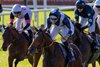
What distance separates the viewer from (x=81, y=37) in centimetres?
1073

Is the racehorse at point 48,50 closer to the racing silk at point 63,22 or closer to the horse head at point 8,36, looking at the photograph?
the racing silk at point 63,22

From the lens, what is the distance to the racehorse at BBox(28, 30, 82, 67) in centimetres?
758

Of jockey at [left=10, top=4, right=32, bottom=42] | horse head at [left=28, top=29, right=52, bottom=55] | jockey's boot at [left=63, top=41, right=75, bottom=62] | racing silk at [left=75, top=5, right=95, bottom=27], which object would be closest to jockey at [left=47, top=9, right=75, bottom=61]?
jockey's boot at [left=63, top=41, right=75, bottom=62]

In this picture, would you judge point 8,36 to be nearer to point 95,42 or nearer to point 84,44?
point 84,44

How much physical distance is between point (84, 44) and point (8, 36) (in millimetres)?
1993

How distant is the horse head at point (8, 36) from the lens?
9.80 meters

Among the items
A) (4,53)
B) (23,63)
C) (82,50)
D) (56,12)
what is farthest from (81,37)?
(4,53)

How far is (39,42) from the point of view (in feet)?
25.2

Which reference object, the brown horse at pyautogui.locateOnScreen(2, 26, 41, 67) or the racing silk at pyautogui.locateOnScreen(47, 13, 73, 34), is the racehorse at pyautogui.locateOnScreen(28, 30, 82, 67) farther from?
the brown horse at pyautogui.locateOnScreen(2, 26, 41, 67)

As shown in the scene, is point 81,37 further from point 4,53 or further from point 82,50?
point 4,53

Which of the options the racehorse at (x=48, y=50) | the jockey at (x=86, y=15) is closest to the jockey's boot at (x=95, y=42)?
the jockey at (x=86, y=15)

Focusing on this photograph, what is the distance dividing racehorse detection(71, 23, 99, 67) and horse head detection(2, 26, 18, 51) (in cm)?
144

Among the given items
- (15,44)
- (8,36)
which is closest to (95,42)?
(15,44)

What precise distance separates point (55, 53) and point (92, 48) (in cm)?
290
